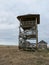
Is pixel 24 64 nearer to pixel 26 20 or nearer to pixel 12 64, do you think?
pixel 12 64

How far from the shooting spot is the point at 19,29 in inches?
1558

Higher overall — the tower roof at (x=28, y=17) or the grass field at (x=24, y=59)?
the tower roof at (x=28, y=17)

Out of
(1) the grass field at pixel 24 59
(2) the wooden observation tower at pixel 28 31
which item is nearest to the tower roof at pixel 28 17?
(2) the wooden observation tower at pixel 28 31

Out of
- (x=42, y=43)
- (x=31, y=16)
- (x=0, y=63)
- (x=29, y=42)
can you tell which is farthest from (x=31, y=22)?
(x=42, y=43)

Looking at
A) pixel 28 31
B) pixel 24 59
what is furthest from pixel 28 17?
pixel 24 59

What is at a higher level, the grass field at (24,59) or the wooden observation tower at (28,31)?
the wooden observation tower at (28,31)

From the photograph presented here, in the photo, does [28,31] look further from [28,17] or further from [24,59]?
[24,59]

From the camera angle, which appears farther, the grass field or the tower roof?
the tower roof

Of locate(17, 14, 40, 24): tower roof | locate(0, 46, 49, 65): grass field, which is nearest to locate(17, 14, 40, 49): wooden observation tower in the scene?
locate(17, 14, 40, 24): tower roof

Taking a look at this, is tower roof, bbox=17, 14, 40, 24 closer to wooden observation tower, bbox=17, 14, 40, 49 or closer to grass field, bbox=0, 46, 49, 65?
wooden observation tower, bbox=17, 14, 40, 49

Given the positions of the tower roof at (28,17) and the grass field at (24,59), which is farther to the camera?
the tower roof at (28,17)

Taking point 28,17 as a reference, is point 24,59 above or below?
below

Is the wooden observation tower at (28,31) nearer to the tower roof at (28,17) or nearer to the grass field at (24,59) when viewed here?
the tower roof at (28,17)

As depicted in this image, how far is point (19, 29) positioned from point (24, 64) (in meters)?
19.1
